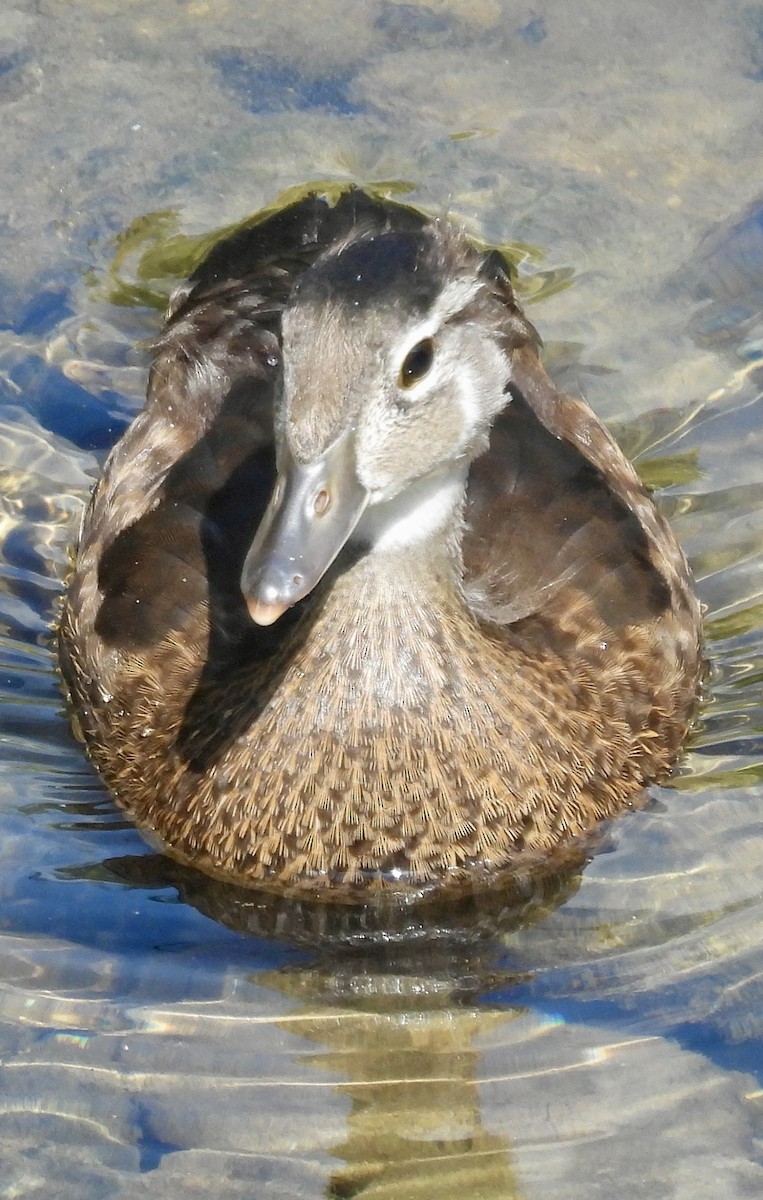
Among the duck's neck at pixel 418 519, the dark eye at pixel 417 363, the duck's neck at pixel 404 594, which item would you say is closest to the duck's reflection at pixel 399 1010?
the duck's neck at pixel 404 594

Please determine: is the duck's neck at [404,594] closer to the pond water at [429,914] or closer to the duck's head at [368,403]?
the duck's head at [368,403]

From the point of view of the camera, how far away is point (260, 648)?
4980mm

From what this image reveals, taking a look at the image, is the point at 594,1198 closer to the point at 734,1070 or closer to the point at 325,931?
the point at 734,1070

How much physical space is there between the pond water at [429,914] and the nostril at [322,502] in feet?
4.61

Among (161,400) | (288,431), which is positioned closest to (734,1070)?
(288,431)

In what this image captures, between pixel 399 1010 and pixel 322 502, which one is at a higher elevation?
pixel 322 502

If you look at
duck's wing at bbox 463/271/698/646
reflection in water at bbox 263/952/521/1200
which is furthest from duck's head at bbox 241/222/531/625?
reflection in water at bbox 263/952/521/1200

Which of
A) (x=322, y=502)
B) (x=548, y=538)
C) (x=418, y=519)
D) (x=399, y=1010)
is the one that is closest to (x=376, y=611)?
(x=418, y=519)

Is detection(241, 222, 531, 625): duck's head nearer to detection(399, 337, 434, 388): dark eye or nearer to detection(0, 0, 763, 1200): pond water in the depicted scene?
detection(399, 337, 434, 388): dark eye

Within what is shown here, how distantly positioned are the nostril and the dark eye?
1.26ft

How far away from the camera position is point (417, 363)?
13.7 ft

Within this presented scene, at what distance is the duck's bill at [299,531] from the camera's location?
3844mm

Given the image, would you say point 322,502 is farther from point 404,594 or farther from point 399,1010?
point 399,1010

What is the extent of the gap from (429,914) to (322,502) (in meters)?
1.44
